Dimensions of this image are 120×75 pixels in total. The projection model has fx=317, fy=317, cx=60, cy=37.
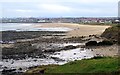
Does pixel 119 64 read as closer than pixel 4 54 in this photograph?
Yes

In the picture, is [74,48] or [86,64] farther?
[74,48]

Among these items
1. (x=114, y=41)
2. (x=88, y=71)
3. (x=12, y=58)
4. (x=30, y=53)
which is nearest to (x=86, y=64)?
(x=88, y=71)

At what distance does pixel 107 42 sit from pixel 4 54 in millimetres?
13622

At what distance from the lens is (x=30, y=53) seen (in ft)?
130

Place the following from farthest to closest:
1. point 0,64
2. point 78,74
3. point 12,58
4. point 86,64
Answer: point 12,58, point 0,64, point 86,64, point 78,74

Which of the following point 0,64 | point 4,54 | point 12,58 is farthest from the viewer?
point 4,54

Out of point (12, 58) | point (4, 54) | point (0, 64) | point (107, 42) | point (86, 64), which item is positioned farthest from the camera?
point (107, 42)

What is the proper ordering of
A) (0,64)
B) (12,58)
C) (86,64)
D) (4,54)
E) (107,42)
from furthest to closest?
(107,42), (4,54), (12,58), (0,64), (86,64)

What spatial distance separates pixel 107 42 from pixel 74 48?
14.7 ft

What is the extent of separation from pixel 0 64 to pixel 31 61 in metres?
3.24

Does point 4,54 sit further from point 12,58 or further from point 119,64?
point 119,64

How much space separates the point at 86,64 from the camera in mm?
19188

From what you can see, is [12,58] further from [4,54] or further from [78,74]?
[78,74]

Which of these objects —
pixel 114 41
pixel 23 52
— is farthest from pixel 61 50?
pixel 114 41
